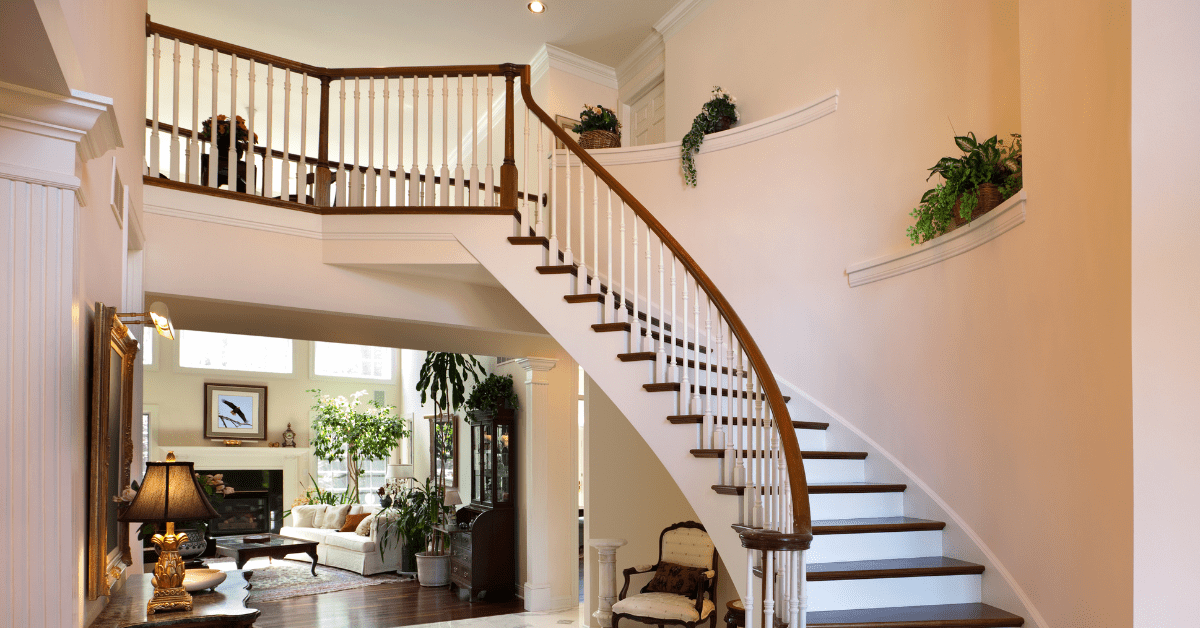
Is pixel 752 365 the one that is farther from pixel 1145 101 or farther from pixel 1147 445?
pixel 1145 101

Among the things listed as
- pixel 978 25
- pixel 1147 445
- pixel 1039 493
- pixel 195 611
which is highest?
pixel 978 25

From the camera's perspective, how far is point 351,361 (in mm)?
14188

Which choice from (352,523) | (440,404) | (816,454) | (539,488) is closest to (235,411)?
(352,523)

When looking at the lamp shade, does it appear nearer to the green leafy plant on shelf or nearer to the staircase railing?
the staircase railing

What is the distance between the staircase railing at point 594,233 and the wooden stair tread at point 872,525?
1.30 feet

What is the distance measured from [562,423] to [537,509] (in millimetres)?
874

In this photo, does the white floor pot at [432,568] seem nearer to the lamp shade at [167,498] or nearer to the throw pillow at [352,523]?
the throw pillow at [352,523]

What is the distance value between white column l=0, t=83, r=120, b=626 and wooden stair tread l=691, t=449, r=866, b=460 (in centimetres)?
283

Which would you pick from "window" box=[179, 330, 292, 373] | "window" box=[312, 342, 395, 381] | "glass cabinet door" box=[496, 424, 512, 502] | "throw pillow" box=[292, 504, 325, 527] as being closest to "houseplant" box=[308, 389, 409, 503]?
"window" box=[312, 342, 395, 381]

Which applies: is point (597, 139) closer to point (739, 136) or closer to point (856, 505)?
point (739, 136)

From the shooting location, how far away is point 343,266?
18.1 feet

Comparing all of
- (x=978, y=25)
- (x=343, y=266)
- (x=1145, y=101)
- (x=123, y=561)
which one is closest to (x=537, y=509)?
(x=343, y=266)

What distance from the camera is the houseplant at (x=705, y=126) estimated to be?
620 cm

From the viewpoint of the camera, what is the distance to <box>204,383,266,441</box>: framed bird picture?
12797 millimetres
